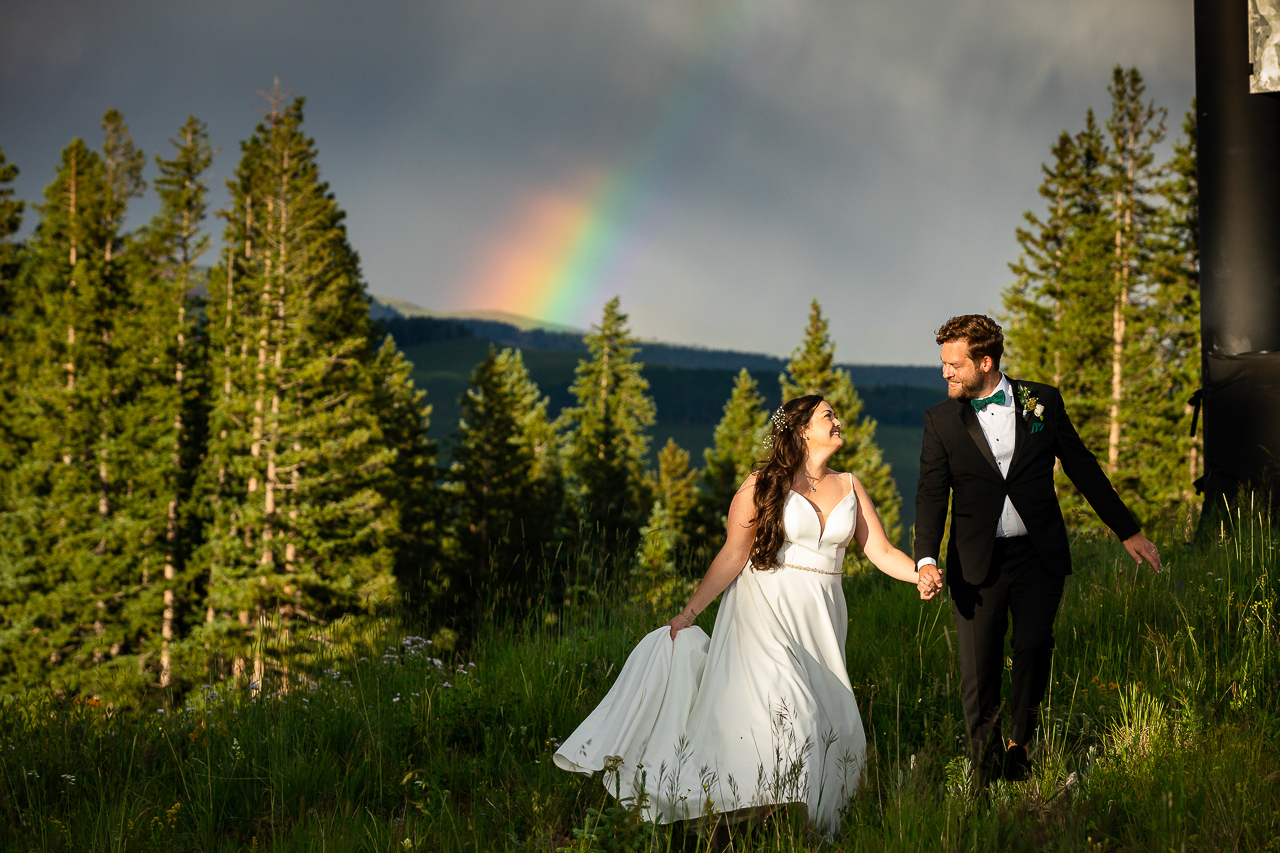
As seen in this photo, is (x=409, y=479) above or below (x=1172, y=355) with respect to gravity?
below

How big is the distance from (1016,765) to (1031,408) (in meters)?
1.71

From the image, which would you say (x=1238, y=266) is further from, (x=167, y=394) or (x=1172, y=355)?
(x=167, y=394)

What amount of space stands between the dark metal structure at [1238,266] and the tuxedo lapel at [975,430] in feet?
14.6

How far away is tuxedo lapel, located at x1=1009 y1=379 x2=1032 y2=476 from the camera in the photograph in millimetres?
4258

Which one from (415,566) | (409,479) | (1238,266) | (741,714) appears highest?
(1238,266)

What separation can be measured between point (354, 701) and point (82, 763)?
1401 millimetres

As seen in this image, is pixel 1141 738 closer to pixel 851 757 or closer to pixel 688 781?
pixel 851 757

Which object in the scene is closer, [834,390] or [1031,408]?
[1031,408]

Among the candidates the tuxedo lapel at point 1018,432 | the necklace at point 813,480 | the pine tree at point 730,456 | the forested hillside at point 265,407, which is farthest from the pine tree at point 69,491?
the tuxedo lapel at point 1018,432

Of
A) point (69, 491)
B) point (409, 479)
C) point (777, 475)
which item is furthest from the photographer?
point (409, 479)

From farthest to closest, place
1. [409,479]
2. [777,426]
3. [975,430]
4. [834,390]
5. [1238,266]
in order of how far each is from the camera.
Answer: [834,390] < [409,479] < [1238,266] < [777,426] < [975,430]

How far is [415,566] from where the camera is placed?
107 ft

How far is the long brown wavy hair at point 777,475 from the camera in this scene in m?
4.39

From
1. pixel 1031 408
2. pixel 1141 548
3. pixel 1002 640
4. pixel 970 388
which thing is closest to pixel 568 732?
pixel 1002 640
